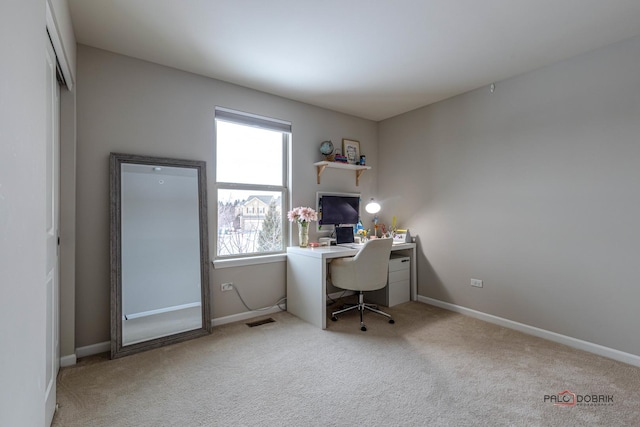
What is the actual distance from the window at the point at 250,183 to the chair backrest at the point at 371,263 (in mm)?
1032

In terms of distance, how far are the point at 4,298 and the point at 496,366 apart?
2.76 m

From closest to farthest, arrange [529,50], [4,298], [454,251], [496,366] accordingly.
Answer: [4,298] < [496,366] < [529,50] < [454,251]

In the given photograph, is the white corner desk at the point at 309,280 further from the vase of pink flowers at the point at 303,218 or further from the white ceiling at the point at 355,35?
the white ceiling at the point at 355,35

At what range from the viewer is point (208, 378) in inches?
82.2

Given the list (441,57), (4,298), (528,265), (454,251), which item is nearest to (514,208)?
(528,265)

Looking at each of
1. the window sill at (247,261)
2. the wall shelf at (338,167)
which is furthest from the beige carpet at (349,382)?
the wall shelf at (338,167)

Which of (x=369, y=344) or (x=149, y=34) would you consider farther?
(x=369, y=344)

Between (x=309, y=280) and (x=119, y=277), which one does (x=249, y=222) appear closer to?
(x=309, y=280)

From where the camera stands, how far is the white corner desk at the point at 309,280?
2967 millimetres

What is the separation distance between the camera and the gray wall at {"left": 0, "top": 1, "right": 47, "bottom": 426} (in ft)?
2.46

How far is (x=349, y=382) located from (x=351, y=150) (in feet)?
9.58

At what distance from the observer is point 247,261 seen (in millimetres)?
3207

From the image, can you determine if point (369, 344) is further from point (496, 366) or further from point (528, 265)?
point (528, 265)

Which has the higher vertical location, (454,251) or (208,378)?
(454,251)
